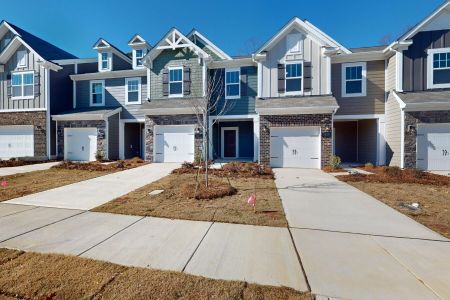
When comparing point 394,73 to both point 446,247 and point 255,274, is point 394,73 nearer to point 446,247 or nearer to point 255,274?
point 446,247

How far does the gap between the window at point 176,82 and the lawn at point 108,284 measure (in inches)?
495

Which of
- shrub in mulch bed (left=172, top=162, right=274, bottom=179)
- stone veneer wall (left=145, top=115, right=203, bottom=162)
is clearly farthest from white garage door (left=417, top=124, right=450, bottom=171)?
stone veneer wall (left=145, top=115, right=203, bottom=162)

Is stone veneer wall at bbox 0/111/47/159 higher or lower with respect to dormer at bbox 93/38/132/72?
lower

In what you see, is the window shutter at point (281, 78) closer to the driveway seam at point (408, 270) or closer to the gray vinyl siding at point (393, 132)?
the gray vinyl siding at point (393, 132)

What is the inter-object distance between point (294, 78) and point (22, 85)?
18.3m

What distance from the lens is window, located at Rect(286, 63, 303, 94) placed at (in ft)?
42.0

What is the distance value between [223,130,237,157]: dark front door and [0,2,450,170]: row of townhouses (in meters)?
0.07

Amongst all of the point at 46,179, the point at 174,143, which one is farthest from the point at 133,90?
the point at 46,179

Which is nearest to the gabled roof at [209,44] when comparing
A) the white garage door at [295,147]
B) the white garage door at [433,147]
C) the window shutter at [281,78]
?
the window shutter at [281,78]

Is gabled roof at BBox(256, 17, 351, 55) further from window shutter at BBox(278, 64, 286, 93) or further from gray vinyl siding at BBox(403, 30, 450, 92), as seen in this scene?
gray vinyl siding at BBox(403, 30, 450, 92)

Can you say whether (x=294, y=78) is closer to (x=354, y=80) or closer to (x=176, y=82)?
(x=354, y=80)

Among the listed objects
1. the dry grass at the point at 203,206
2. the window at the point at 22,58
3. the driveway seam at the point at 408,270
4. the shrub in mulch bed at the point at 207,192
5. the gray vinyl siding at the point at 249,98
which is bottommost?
the driveway seam at the point at 408,270

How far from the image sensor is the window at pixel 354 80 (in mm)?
13055

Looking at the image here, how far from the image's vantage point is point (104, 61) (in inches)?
677
